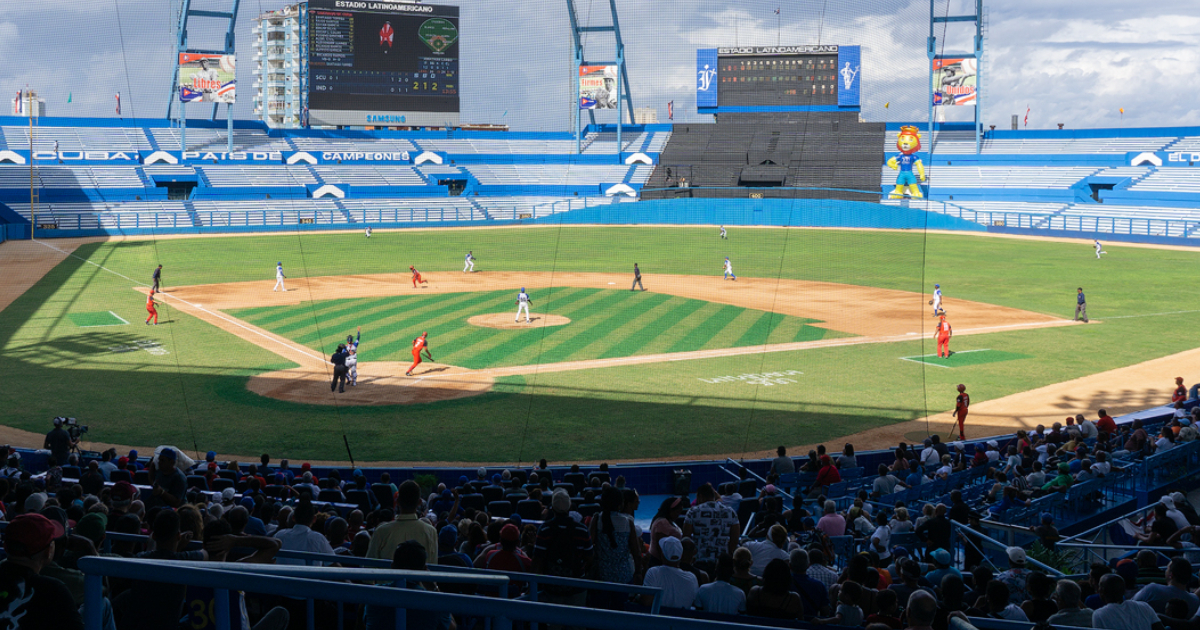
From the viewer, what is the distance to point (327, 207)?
70.3 metres

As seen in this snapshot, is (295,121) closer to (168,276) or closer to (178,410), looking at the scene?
(168,276)

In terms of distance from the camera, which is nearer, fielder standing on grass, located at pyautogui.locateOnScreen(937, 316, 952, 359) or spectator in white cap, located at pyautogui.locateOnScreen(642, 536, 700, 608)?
spectator in white cap, located at pyautogui.locateOnScreen(642, 536, 700, 608)

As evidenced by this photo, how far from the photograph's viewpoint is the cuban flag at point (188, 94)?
2544 inches

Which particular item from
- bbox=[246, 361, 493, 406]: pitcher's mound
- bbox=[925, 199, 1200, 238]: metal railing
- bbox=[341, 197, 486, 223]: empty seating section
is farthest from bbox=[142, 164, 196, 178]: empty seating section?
bbox=[925, 199, 1200, 238]: metal railing

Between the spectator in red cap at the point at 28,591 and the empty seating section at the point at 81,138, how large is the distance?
76.7 m

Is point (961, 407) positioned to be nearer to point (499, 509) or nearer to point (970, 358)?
point (970, 358)

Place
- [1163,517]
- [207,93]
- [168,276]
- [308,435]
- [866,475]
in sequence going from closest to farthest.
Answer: [1163,517] → [866,475] → [308,435] → [168,276] → [207,93]

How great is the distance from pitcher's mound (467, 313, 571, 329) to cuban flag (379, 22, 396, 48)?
4812 centimetres

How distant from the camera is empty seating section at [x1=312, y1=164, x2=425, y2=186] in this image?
7588 centimetres

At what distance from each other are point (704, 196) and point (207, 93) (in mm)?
36898

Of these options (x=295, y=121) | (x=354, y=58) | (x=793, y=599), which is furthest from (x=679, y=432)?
(x=295, y=121)

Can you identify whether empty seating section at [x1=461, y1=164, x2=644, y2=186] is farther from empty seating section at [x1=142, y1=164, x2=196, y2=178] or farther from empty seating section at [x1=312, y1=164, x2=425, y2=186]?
empty seating section at [x1=142, y1=164, x2=196, y2=178]

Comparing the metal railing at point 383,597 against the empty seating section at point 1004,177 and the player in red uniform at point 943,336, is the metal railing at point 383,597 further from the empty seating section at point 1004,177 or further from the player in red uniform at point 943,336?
the empty seating section at point 1004,177

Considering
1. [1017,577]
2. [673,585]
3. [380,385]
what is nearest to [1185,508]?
[1017,577]
